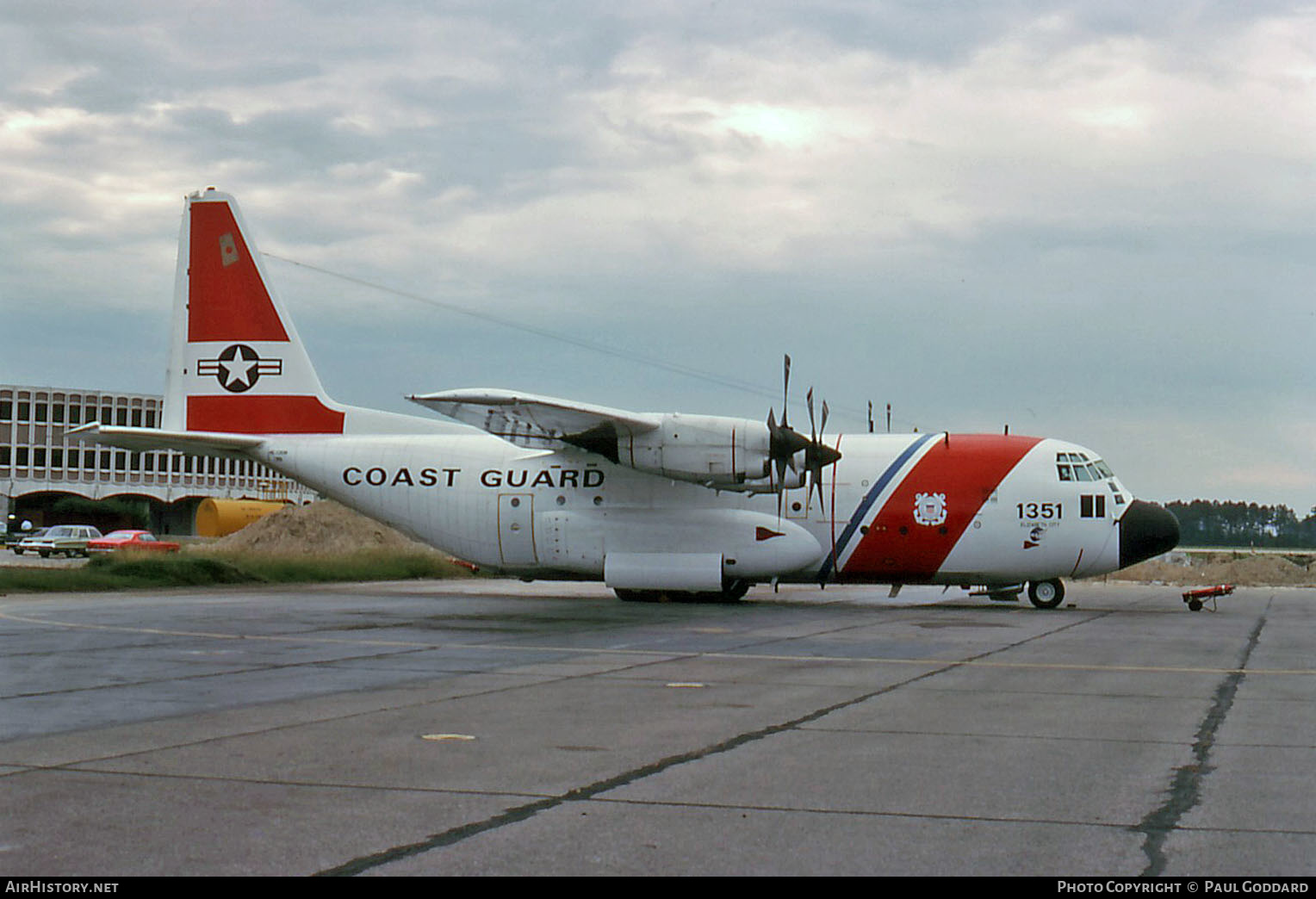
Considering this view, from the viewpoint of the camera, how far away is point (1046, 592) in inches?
1144

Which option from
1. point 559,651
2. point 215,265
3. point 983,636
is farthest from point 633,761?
point 215,265

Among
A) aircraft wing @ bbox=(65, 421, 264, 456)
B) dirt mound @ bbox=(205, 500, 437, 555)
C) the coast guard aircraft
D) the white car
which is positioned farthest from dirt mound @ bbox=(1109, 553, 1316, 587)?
the white car

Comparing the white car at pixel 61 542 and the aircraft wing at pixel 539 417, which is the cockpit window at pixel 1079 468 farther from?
the white car at pixel 61 542

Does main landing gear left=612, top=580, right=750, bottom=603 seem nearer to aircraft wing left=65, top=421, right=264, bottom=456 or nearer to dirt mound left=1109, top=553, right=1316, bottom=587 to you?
aircraft wing left=65, top=421, right=264, bottom=456

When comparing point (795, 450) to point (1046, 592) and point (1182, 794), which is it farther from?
point (1182, 794)

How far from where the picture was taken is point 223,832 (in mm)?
6551

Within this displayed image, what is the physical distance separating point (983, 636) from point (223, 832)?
15610mm

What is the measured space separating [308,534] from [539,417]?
33316 mm

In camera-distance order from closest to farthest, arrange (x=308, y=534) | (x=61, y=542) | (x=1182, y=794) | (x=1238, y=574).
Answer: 1. (x=1182, y=794)
2. (x=308, y=534)
3. (x=61, y=542)
4. (x=1238, y=574)

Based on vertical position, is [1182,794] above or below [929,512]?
below

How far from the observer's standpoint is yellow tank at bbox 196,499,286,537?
74.3 m

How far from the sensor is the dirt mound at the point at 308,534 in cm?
5559

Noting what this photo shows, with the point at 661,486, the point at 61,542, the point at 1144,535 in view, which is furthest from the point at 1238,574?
the point at 61,542

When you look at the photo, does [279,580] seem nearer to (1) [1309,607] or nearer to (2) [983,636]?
(2) [983,636]
